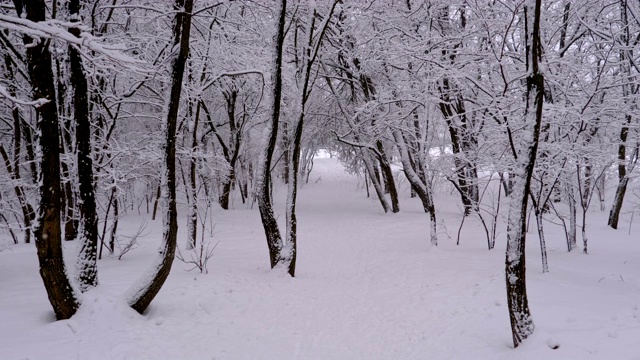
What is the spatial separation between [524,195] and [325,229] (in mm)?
10906

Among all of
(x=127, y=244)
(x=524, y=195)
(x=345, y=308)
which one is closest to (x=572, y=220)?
(x=524, y=195)

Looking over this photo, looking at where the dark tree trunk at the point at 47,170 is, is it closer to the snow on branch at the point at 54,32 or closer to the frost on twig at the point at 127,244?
the snow on branch at the point at 54,32

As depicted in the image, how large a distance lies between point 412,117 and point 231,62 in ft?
23.1

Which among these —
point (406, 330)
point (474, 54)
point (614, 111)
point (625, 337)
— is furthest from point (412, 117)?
point (625, 337)

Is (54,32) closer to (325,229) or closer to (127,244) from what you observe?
(127,244)

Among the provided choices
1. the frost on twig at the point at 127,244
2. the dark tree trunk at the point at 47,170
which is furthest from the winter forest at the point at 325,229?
the frost on twig at the point at 127,244

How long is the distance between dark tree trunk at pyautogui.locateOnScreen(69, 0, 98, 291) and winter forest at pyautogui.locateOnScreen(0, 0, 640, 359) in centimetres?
3

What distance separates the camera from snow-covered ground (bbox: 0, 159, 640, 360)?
460 cm

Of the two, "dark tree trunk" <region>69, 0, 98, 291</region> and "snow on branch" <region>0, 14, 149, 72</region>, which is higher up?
"snow on branch" <region>0, 14, 149, 72</region>

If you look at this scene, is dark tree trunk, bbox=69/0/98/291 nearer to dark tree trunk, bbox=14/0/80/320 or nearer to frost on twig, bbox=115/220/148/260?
dark tree trunk, bbox=14/0/80/320

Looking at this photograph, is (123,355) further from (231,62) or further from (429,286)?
(231,62)

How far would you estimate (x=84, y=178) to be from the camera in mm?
5531

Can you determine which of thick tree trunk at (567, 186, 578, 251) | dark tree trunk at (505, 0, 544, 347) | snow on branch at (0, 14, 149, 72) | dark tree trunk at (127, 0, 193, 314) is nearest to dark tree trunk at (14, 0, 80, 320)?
dark tree trunk at (127, 0, 193, 314)

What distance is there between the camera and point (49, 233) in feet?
15.1
